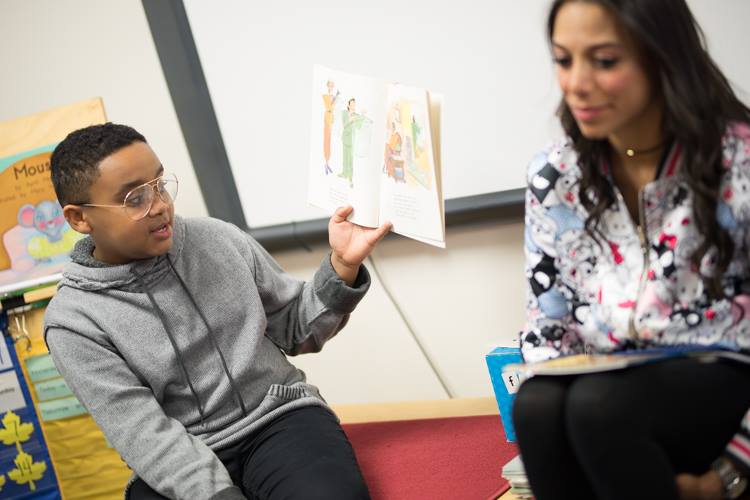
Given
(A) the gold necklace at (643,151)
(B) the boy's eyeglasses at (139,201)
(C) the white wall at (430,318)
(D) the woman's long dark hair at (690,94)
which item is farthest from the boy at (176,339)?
(D) the woman's long dark hair at (690,94)

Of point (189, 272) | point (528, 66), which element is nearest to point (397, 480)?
point (189, 272)

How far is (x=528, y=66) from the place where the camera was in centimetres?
184

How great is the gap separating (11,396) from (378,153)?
1252 millimetres

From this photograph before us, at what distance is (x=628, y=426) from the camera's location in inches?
41.5

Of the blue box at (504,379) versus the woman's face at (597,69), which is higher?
the woman's face at (597,69)

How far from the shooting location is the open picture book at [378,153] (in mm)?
1584

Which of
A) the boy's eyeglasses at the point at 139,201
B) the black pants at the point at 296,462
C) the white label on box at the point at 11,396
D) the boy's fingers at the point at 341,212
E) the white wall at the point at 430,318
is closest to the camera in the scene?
the black pants at the point at 296,462

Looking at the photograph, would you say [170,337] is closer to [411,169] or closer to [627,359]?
[411,169]

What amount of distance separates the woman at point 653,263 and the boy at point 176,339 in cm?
50

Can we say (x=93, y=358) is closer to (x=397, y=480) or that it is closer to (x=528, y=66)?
(x=397, y=480)

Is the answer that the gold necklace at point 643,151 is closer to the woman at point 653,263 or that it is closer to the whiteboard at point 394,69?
the woman at point 653,263

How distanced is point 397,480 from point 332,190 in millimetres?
597

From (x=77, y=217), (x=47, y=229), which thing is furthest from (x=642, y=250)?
(x=47, y=229)

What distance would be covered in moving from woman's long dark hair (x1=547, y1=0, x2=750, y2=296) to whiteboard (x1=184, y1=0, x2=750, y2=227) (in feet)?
2.02
